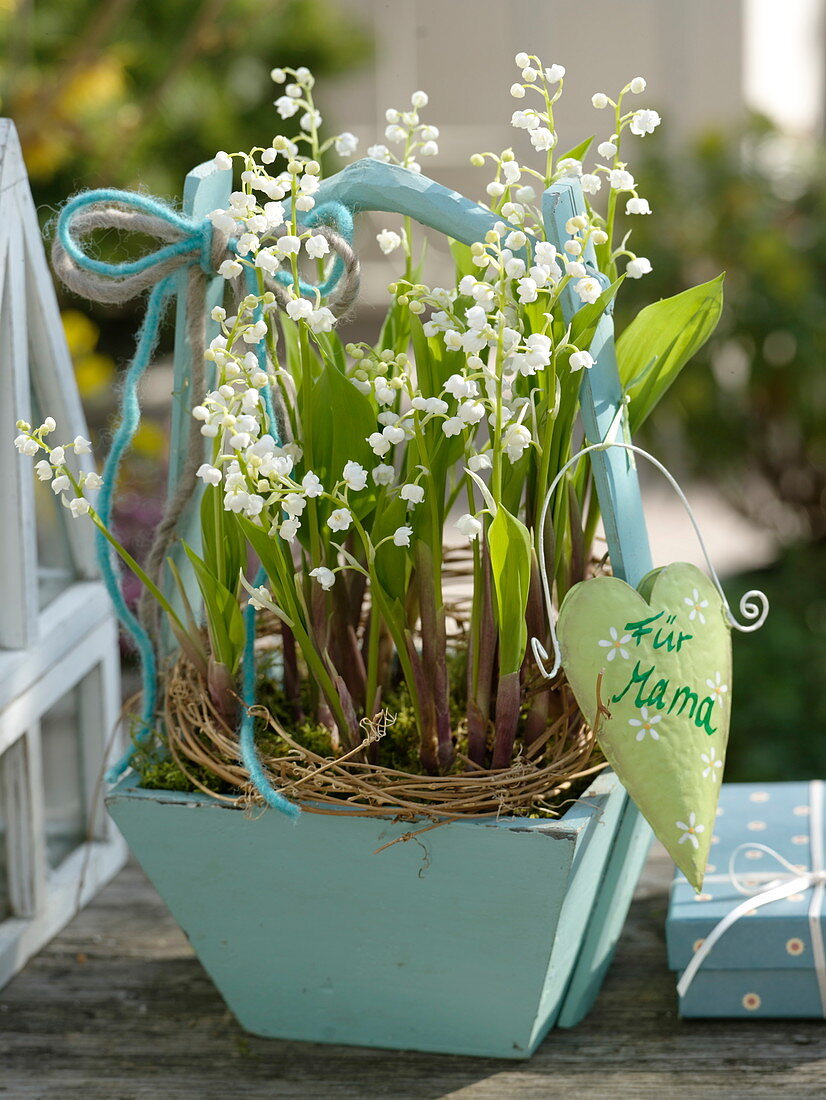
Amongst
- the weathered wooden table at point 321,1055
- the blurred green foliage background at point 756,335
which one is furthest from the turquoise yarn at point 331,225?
the blurred green foliage background at point 756,335

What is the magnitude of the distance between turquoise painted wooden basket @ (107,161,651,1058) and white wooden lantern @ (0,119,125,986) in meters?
0.12

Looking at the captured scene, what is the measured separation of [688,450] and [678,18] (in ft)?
7.12

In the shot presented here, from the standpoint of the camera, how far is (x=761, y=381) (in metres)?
2.14

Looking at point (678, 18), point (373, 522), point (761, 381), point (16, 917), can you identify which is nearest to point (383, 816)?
point (373, 522)

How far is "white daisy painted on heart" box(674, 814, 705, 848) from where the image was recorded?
557 mm

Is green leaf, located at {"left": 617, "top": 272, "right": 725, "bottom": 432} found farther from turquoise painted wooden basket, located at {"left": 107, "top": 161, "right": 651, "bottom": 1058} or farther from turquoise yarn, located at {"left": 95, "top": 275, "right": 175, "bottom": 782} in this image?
turquoise yarn, located at {"left": 95, "top": 275, "right": 175, "bottom": 782}

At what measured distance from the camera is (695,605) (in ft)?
1.90

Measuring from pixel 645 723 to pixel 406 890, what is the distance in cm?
15

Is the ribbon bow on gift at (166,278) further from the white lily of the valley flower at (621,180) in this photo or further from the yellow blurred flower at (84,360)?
the yellow blurred flower at (84,360)

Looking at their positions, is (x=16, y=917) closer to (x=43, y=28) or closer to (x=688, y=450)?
(x=688, y=450)

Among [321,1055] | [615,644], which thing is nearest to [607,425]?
[615,644]

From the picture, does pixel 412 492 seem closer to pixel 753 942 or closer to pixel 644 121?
pixel 644 121

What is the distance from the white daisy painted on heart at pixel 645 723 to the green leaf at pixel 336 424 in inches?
7.0

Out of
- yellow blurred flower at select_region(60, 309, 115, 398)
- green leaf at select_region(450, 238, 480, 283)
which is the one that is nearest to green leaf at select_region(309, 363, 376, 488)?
green leaf at select_region(450, 238, 480, 283)
